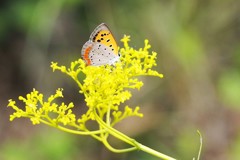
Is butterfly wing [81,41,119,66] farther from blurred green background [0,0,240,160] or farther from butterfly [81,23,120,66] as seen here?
blurred green background [0,0,240,160]

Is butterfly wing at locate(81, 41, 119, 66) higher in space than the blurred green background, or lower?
lower

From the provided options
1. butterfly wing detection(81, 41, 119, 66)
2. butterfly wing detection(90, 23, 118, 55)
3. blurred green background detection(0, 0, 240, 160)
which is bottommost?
butterfly wing detection(81, 41, 119, 66)

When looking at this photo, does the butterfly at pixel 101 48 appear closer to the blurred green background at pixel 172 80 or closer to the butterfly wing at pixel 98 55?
the butterfly wing at pixel 98 55

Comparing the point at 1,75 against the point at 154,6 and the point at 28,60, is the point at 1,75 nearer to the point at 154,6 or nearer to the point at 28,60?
the point at 28,60

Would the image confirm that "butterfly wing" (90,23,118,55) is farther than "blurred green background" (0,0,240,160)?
No

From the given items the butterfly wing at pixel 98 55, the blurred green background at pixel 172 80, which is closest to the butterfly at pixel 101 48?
the butterfly wing at pixel 98 55

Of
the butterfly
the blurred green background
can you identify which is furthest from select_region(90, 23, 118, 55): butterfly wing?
the blurred green background

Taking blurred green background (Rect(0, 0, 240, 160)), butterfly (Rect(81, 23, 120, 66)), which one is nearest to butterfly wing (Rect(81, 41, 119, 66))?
butterfly (Rect(81, 23, 120, 66))

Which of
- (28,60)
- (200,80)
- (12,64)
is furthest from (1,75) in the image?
(200,80)
